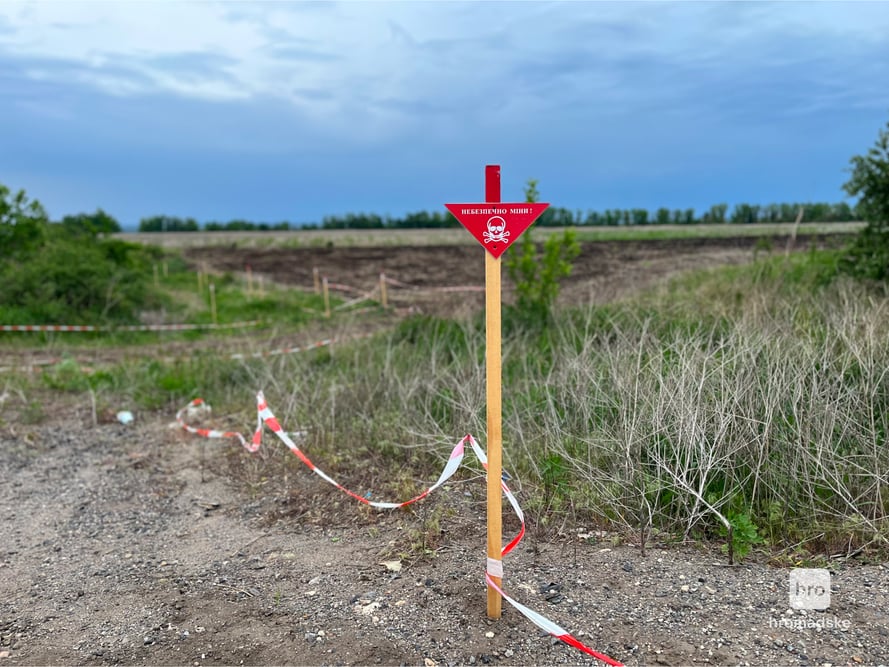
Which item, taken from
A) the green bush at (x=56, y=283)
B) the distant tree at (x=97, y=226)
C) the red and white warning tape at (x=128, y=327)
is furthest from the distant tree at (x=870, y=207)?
the distant tree at (x=97, y=226)

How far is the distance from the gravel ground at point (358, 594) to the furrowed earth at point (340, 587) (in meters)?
0.01

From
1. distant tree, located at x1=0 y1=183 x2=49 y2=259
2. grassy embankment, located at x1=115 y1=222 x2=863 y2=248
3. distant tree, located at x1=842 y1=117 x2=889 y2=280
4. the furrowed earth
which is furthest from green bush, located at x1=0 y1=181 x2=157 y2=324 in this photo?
grassy embankment, located at x1=115 y1=222 x2=863 y2=248

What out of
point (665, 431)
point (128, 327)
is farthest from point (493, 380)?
point (128, 327)

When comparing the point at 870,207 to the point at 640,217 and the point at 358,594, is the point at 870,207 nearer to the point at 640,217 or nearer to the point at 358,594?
the point at 358,594

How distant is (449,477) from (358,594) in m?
0.97

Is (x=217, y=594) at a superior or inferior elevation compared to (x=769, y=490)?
inferior

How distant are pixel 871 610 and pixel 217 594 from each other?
3.65 metres

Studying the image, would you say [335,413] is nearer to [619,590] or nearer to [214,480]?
[214,480]

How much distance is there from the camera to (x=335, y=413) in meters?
7.44

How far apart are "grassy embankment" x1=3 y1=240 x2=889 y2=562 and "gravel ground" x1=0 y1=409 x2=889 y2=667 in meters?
0.32

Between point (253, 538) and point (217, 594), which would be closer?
point (217, 594)

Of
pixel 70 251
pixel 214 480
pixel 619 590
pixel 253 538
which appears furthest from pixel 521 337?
pixel 70 251

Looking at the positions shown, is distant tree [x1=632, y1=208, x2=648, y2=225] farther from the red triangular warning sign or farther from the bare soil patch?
the red triangular warning sign

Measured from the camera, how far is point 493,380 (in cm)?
356
